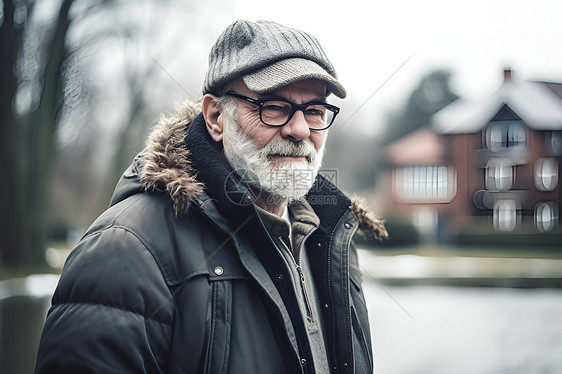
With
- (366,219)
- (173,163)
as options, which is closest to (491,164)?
(366,219)

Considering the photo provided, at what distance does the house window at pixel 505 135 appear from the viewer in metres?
39.4

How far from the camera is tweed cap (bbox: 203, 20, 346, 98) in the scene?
7.00 ft

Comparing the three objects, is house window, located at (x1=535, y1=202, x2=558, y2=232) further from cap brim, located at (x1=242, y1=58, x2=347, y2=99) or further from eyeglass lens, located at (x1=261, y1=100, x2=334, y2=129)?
cap brim, located at (x1=242, y1=58, x2=347, y2=99)

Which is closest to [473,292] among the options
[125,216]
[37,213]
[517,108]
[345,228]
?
[37,213]

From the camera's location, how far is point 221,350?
6.02 ft

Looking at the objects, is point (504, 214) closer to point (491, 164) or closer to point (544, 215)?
point (544, 215)

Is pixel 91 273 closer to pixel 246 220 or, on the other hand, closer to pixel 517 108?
pixel 246 220

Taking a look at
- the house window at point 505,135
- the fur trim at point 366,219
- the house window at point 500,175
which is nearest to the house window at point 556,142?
the house window at point 505,135

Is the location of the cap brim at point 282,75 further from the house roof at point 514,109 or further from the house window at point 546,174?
the house roof at point 514,109

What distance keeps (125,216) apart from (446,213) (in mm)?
42894

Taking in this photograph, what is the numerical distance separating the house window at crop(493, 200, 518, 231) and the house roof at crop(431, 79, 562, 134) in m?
5.30

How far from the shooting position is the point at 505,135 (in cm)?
3988

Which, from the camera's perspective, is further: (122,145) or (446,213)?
(446,213)

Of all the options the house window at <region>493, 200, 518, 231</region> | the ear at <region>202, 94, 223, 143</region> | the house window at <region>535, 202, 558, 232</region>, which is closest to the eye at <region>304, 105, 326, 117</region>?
the ear at <region>202, 94, 223, 143</region>
